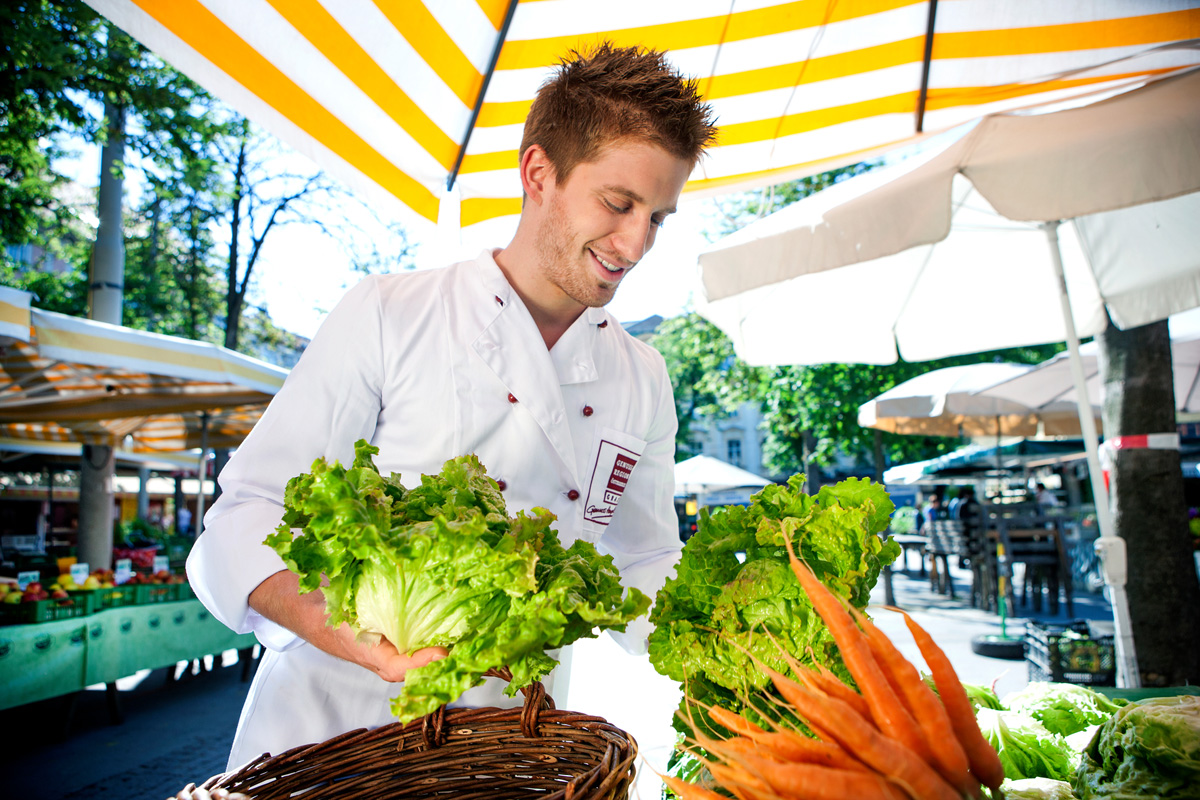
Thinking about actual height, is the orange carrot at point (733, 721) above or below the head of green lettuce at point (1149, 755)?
above

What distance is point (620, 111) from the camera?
165cm

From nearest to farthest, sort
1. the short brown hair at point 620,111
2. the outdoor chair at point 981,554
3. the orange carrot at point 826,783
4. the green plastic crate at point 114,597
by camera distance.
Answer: the orange carrot at point 826,783 < the short brown hair at point 620,111 < the green plastic crate at point 114,597 < the outdoor chair at point 981,554

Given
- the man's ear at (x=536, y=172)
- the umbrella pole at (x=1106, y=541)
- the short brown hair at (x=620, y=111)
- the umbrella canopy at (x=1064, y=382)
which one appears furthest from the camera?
the umbrella canopy at (x=1064, y=382)

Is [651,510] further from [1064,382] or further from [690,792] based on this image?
[1064,382]

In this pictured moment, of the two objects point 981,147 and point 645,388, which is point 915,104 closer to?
point 981,147

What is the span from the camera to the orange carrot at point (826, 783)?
0.96 meters

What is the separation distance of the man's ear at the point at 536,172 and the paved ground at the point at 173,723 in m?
1.55

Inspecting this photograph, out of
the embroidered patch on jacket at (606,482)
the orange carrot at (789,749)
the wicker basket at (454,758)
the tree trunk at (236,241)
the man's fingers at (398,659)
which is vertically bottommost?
the wicker basket at (454,758)

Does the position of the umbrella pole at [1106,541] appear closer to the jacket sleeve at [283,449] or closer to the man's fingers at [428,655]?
the jacket sleeve at [283,449]

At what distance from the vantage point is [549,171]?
5.98ft

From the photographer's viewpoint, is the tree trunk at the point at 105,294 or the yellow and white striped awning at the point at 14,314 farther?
the tree trunk at the point at 105,294

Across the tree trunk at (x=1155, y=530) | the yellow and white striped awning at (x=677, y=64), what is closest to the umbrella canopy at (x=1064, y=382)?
the tree trunk at (x=1155, y=530)

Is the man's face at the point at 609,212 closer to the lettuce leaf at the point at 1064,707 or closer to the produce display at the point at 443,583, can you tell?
the produce display at the point at 443,583

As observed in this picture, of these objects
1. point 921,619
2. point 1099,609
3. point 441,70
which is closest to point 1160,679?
point 441,70
